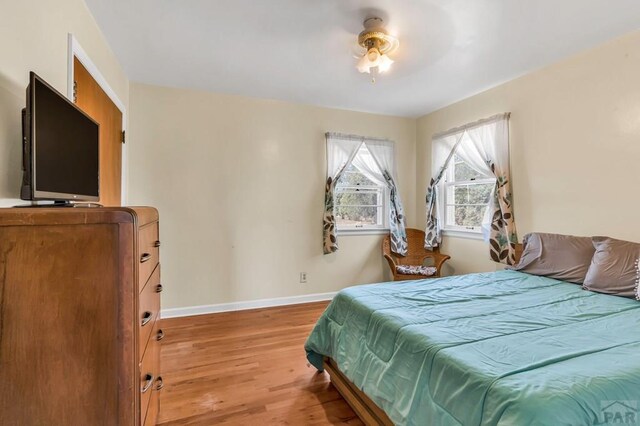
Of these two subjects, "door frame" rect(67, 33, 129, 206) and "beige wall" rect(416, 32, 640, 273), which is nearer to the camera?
"door frame" rect(67, 33, 129, 206)

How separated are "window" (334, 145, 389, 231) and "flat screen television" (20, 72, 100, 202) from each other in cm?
288

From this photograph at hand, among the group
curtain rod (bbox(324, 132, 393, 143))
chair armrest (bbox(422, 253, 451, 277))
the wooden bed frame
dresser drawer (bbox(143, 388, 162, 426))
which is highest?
curtain rod (bbox(324, 132, 393, 143))

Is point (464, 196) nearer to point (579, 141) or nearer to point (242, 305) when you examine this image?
point (579, 141)

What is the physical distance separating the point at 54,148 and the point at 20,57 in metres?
0.49

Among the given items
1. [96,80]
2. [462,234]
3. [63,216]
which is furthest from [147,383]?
[462,234]

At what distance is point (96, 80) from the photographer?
2182mm

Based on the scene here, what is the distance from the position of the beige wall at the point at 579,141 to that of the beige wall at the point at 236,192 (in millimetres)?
1798

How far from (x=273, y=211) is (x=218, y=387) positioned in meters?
2.04

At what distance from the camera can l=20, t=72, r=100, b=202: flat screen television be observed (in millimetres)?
1034

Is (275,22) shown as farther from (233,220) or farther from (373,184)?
(373,184)

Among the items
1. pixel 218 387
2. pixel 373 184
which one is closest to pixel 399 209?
pixel 373 184

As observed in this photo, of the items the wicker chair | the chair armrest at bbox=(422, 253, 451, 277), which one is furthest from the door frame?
the chair armrest at bbox=(422, 253, 451, 277)

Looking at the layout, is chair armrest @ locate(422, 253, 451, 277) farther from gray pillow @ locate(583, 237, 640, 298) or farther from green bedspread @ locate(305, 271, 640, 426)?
gray pillow @ locate(583, 237, 640, 298)

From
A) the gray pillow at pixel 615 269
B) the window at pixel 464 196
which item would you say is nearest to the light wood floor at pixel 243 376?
the gray pillow at pixel 615 269
